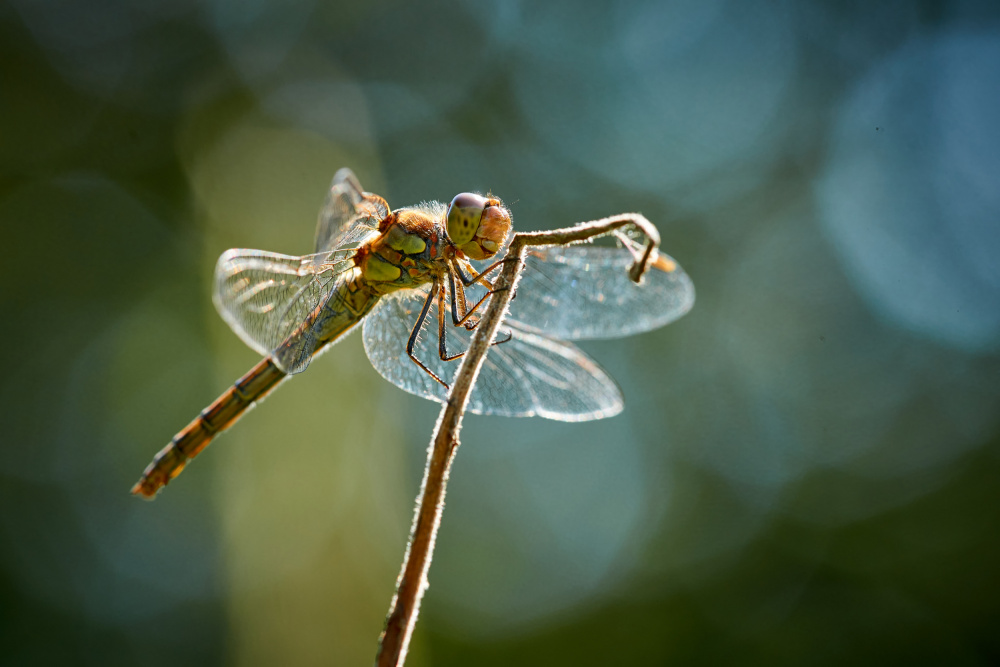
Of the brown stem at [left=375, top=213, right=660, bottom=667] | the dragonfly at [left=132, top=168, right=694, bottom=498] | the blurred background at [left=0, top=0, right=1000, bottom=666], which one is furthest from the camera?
the blurred background at [left=0, top=0, right=1000, bottom=666]

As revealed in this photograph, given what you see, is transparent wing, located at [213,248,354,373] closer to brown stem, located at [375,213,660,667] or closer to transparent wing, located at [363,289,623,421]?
transparent wing, located at [363,289,623,421]

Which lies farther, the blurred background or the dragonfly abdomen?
the blurred background

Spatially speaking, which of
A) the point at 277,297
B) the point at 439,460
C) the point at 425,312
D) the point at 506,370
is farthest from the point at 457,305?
the point at 439,460

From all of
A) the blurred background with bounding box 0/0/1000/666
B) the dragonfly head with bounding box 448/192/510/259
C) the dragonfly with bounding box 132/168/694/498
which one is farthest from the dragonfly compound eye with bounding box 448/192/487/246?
the blurred background with bounding box 0/0/1000/666

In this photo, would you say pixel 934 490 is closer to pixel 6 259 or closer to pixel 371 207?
pixel 371 207

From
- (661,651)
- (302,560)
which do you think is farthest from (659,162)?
(302,560)

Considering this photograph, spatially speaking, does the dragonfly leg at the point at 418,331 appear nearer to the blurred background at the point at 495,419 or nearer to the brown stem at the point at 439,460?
the brown stem at the point at 439,460

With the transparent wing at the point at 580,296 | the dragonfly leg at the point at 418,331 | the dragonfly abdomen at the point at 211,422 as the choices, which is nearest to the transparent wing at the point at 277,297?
the dragonfly abdomen at the point at 211,422
